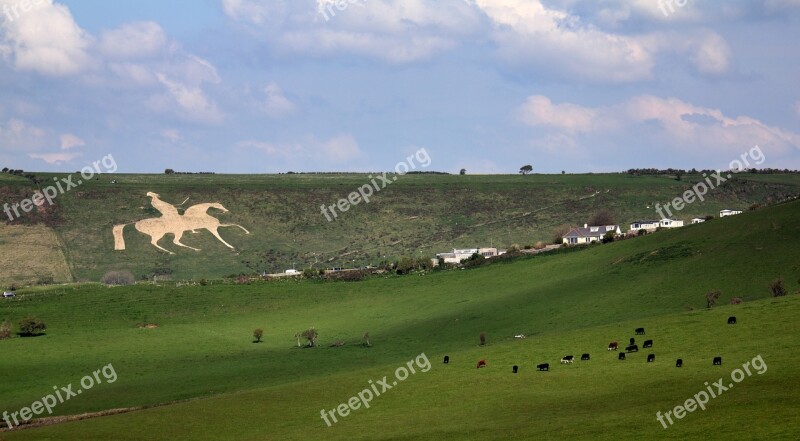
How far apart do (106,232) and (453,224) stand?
53452 millimetres

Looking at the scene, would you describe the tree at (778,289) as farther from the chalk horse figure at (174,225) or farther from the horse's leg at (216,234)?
the horse's leg at (216,234)

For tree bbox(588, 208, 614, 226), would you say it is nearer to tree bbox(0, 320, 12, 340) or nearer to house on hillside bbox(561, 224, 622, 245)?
house on hillside bbox(561, 224, 622, 245)

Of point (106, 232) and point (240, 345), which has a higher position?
point (106, 232)

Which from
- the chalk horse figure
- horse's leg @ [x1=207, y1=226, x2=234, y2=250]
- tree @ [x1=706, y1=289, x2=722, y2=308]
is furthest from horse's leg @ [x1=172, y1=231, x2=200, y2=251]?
tree @ [x1=706, y1=289, x2=722, y2=308]

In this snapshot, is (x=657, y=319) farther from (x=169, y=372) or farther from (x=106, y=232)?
(x=106, y=232)

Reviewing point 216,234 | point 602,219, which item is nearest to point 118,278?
point 216,234

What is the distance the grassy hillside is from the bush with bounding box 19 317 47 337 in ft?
155

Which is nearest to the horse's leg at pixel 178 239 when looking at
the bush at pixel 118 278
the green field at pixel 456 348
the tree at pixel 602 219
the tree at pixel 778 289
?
the bush at pixel 118 278

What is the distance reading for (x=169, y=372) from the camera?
79750 millimetres

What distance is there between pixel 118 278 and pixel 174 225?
22.4 metres

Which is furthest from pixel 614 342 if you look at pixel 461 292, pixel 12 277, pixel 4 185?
pixel 4 185

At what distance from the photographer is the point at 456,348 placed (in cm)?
7869

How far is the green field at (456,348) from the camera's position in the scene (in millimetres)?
50375

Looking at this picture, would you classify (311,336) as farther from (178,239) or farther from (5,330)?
(178,239)
